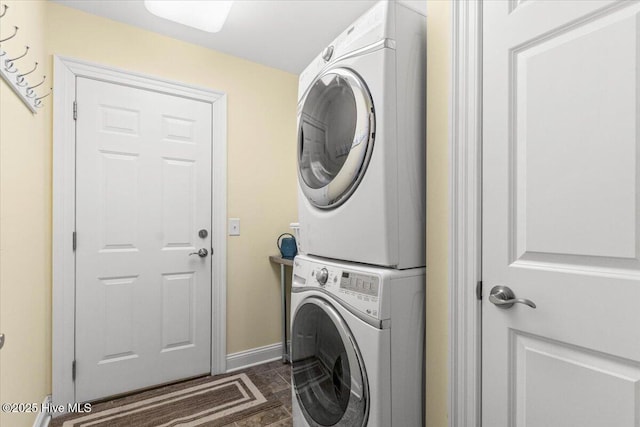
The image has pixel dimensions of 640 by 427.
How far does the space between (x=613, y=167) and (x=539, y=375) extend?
0.59 metres

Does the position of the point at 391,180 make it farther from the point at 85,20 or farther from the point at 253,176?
the point at 85,20

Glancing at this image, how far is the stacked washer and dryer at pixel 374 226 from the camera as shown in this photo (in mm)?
1109

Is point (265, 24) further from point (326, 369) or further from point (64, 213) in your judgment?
point (326, 369)

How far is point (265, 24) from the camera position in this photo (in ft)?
6.77

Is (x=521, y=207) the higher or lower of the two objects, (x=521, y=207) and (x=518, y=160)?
the lower

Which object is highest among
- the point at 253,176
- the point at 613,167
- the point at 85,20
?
the point at 85,20

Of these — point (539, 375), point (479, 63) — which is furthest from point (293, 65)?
point (539, 375)

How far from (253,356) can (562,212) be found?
228 centimetres

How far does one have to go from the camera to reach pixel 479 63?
3.40 ft

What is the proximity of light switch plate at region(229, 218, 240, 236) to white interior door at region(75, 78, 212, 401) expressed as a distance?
6.6 inches

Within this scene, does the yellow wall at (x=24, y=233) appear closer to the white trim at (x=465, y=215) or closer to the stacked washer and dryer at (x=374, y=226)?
the stacked washer and dryer at (x=374, y=226)

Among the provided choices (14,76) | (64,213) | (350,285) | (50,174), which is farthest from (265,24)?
(350,285)

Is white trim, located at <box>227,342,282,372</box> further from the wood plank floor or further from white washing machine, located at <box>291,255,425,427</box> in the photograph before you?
white washing machine, located at <box>291,255,425,427</box>

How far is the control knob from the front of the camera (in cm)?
132
